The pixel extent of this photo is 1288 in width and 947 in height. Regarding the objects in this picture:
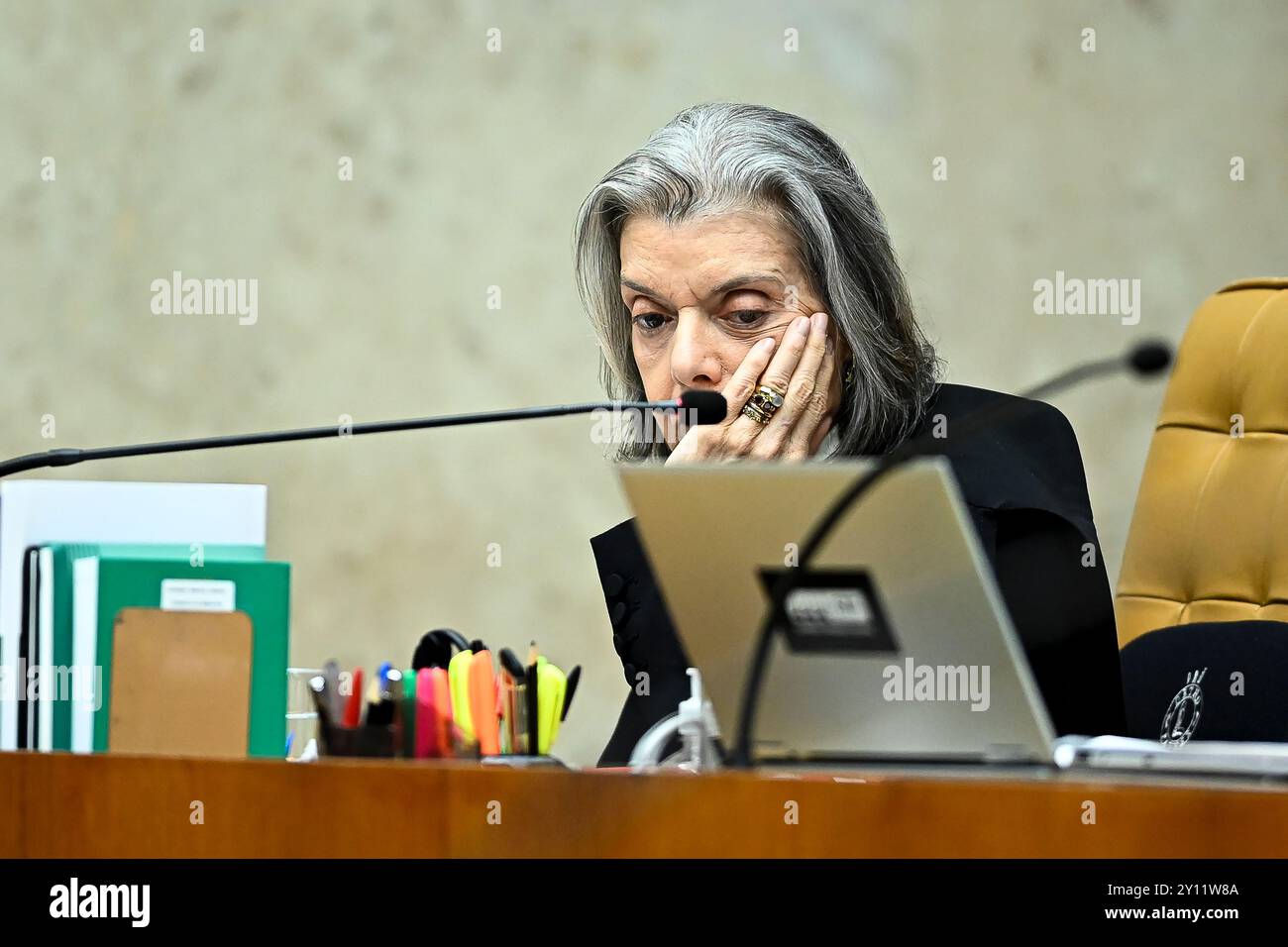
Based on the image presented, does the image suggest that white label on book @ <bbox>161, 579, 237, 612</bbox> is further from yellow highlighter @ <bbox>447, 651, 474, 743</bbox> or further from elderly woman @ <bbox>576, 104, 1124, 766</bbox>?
elderly woman @ <bbox>576, 104, 1124, 766</bbox>

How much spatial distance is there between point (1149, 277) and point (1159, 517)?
947 mm

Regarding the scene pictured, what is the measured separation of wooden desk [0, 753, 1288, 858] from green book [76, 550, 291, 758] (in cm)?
21

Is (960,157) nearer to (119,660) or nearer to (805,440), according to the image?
(805,440)

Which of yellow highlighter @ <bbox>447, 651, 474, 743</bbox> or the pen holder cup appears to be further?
yellow highlighter @ <bbox>447, 651, 474, 743</bbox>

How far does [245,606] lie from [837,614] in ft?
1.51

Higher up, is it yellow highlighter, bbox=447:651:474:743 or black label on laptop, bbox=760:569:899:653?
black label on laptop, bbox=760:569:899:653

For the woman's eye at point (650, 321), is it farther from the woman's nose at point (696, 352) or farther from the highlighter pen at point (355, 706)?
the highlighter pen at point (355, 706)

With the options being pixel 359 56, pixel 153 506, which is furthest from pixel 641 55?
pixel 153 506

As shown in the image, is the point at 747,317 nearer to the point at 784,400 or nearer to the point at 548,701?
the point at 784,400

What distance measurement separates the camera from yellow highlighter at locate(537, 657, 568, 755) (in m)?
1.19

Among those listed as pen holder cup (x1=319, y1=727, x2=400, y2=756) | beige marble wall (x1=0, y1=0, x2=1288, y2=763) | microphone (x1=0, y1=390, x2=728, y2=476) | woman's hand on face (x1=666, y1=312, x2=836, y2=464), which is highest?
beige marble wall (x1=0, y1=0, x2=1288, y2=763)

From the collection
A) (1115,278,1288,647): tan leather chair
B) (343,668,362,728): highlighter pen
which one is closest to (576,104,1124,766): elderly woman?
(1115,278,1288,647): tan leather chair

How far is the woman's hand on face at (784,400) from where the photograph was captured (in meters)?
1.76
